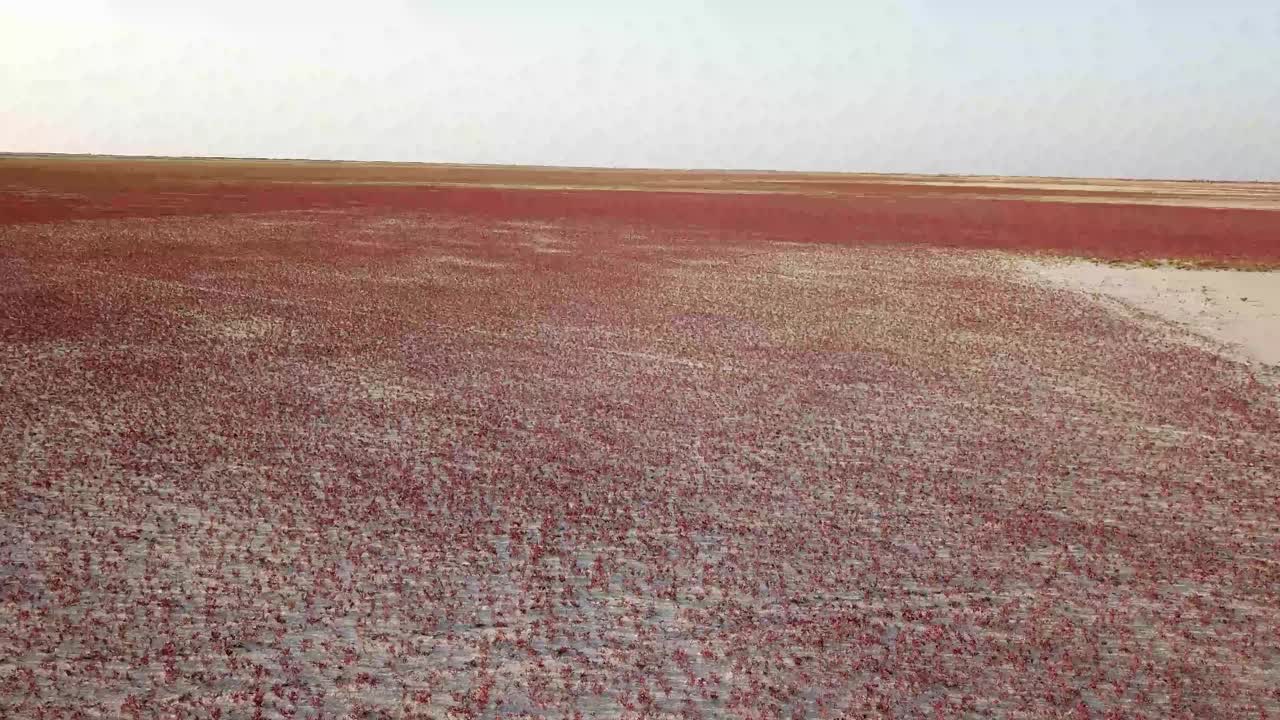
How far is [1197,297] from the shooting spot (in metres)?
20.9

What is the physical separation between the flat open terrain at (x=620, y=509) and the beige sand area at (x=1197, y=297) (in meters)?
1.05

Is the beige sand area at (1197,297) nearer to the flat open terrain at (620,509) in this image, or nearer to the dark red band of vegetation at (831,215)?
the flat open terrain at (620,509)

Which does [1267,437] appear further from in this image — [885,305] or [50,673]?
[50,673]

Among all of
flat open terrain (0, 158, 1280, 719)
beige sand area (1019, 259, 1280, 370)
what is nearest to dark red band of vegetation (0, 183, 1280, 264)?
beige sand area (1019, 259, 1280, 370)

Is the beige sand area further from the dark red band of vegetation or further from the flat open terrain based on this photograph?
the dark red band of vegetation

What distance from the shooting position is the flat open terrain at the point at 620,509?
555cm

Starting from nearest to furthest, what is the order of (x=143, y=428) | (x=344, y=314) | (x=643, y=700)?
(x=643, y=700) < (x=143, y=428) < (x=344, y=314)

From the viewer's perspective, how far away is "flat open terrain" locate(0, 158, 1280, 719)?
5547 millimetres

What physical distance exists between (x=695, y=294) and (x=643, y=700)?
48.9ft

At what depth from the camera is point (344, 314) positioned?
16500 millimetres


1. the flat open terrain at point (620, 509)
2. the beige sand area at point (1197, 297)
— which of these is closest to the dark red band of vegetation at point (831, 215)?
the beige sand area at point (1197, 297)

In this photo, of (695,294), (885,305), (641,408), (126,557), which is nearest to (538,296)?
(695,294)

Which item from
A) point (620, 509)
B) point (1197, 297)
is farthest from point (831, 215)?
point (620, 509)

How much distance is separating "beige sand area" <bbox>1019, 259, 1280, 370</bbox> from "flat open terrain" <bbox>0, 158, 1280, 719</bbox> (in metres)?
1.05
